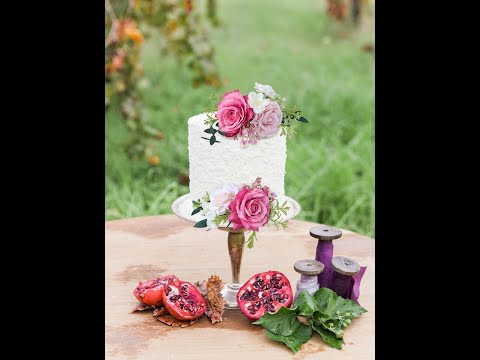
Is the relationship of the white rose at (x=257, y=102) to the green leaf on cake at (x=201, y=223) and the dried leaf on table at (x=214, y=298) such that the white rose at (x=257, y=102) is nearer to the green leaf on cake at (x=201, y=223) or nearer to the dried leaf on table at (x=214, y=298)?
the green leaf on cake at (x=201, y=223)

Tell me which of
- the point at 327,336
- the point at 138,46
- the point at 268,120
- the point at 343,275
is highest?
the point at 138,46

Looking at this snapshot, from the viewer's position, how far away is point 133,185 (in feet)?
11.6

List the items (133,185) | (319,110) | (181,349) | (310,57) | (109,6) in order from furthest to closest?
(310,57) → (319,110) → (133,185) → (109,6) → (181,349)

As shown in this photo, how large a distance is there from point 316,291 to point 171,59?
12.6ft

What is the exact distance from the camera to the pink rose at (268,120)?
63.7 inches

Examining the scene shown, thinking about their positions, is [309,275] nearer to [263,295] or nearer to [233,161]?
[263,295]

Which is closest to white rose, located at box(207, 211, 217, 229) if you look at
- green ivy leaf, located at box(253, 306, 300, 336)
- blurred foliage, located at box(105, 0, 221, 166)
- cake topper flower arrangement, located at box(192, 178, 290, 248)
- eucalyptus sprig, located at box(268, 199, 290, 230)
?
cake topper flower arrangement, located at box(192, 178, 290, 248)

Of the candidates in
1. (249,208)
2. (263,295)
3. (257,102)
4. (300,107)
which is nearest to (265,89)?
(257,102)

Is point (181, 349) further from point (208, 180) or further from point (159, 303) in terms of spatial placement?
point (208, 180)

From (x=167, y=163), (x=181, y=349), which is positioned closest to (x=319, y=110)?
(x=167, y=163)

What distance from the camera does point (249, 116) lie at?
162 centimetres

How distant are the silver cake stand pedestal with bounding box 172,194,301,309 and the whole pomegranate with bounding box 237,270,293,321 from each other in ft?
0.29

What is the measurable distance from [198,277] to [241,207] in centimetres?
44

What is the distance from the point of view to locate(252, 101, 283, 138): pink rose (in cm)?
162
